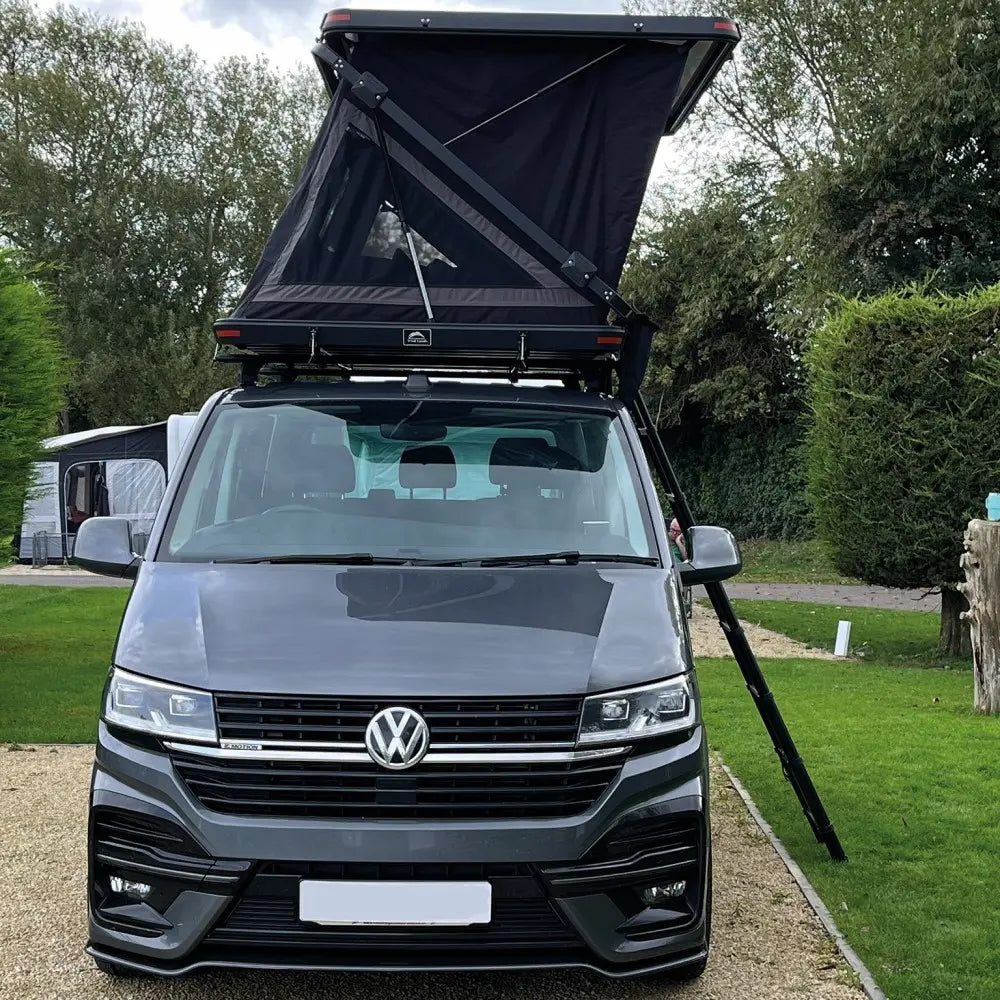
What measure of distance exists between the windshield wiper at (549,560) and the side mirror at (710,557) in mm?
359

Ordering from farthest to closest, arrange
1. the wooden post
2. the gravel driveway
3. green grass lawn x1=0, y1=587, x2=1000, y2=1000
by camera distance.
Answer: the wooden post → green grass lawn x1=0, y1=587, x2=1000, y2=1000 → the gravel driveway

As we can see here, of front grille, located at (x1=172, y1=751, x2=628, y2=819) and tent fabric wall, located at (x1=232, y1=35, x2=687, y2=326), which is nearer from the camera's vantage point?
front grille, located at (x1=172, y1=751, x2=628, y2=819)

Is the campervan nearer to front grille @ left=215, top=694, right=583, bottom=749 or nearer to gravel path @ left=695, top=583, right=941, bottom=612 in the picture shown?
front grille @ left=215, top=694, right=583, bottom=749

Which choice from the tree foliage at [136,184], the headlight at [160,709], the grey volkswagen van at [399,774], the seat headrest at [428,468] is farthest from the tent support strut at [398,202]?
the tree foliage at [136,184]

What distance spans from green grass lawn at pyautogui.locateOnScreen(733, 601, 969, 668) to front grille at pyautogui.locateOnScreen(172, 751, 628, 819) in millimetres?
10962

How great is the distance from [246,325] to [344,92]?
1163 millimetres

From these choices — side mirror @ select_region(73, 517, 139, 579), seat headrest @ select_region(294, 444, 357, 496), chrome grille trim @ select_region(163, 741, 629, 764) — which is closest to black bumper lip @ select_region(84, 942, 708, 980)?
chrome grille trim @ select_region(163, 741, 629, 764)

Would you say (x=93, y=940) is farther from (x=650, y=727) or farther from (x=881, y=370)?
(x=881, y=370)

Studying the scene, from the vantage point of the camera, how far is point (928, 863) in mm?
5691

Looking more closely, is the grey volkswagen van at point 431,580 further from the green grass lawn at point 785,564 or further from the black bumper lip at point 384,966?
the green grass lawn at point 785,564

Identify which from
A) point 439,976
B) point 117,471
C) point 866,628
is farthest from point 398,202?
point 117,471

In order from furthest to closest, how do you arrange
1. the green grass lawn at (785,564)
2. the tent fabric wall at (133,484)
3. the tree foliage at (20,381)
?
the tent fabric wall at (133,484) < the green grass lawn at (785,564) < the tree foliage at (20,381)

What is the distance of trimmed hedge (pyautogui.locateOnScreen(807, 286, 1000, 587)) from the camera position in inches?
500

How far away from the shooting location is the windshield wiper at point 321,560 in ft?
13.6
